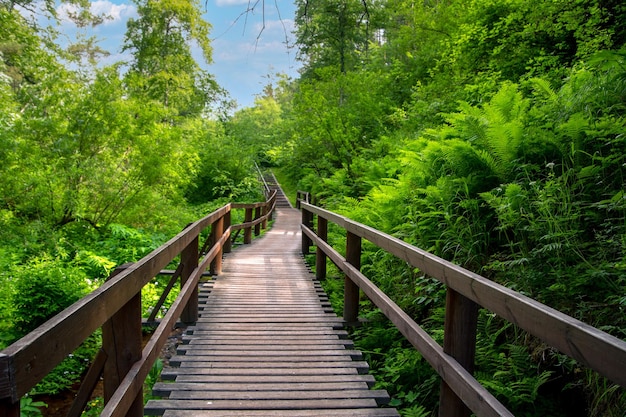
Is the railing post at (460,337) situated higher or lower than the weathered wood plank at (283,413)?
higher

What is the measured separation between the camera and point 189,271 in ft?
14.1

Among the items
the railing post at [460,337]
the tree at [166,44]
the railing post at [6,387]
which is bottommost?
the railing post at [460,337]

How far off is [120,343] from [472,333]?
5.88 ft

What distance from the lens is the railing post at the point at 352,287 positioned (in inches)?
171

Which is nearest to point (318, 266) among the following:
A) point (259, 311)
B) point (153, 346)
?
point (259, 311)

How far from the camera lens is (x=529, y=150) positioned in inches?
169

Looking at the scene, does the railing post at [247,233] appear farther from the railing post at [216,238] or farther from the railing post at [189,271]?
the railing post at [189,271]

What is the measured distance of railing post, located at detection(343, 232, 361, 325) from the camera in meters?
4.35

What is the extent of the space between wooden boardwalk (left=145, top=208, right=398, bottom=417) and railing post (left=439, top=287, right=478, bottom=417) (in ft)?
2.25

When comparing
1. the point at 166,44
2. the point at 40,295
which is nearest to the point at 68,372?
the point at 40,295

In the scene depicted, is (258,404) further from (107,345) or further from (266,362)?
(107,345)

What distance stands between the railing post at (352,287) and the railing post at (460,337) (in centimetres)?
214

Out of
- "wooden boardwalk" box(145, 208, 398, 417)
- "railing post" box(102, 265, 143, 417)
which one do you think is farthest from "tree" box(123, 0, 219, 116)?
"railing post" box(102, 265, 143, 417)

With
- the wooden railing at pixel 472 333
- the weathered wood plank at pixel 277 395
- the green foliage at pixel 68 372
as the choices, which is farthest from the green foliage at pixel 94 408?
the wooden railing at pixel 472 333
